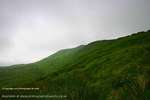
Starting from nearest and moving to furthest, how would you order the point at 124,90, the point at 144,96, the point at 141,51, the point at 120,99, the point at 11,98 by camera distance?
the point at 144,96 < the point at 120,99 < the point at 124,90 < the point at 11,98 < the point at 141,51

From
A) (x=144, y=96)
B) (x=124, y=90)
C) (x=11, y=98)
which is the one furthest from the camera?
(x=11, y=98)

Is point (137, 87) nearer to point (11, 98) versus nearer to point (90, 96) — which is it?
point (90, 96)

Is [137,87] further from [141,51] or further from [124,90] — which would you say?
[141,51]

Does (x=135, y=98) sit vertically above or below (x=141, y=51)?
below

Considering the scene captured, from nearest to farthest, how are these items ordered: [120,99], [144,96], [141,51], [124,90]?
[144,96] < [120,99] < [124,90] < [141,51]

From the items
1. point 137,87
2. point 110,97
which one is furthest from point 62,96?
point 137,87

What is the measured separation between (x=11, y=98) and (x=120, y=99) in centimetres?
1075

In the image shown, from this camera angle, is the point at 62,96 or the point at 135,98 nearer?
the point at 135,98

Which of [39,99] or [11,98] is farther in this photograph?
[11,98]

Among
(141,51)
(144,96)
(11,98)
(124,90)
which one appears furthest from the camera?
(141,51)

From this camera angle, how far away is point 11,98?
1975cm

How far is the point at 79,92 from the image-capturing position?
1777 centimetres

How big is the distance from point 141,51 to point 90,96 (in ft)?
160

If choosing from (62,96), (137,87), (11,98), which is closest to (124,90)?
(137,87)
